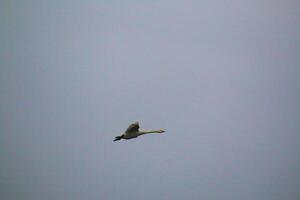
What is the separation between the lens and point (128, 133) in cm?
135
